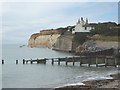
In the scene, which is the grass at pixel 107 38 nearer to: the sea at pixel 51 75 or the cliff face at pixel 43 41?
the sea at pixel 51 75

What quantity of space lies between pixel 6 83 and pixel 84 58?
19.6 meters

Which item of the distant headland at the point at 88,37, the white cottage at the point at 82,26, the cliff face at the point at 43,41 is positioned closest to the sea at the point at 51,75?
the distant headland at the point at 88,37

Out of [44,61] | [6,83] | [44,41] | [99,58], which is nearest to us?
[6,83]

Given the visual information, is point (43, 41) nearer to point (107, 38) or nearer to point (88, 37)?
point (88, 37)

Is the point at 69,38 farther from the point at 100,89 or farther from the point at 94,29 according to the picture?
the point at 100,89

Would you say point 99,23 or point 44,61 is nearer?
point 44,61

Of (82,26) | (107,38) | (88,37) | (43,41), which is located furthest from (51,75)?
(43,41)

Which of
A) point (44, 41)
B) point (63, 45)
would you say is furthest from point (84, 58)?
point (44, 41)

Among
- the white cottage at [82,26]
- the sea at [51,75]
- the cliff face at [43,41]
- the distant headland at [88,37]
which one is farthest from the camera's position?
the cliff face at [43,41]

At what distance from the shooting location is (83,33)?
308ft

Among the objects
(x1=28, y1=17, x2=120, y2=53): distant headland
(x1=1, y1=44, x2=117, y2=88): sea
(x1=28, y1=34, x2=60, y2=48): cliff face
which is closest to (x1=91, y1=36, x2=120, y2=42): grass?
(x1=28, y1=17, x2=120, y2=53): distant headland

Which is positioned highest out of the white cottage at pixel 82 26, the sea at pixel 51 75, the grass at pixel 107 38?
the white cottage at pixel 82 26

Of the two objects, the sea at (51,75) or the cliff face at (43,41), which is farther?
the cliff face at (43,41)

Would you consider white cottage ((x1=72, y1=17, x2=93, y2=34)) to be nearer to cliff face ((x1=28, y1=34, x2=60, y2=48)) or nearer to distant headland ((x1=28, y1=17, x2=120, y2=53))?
distant headland ((x1=28, y1=17, x2=120, y2=53))
